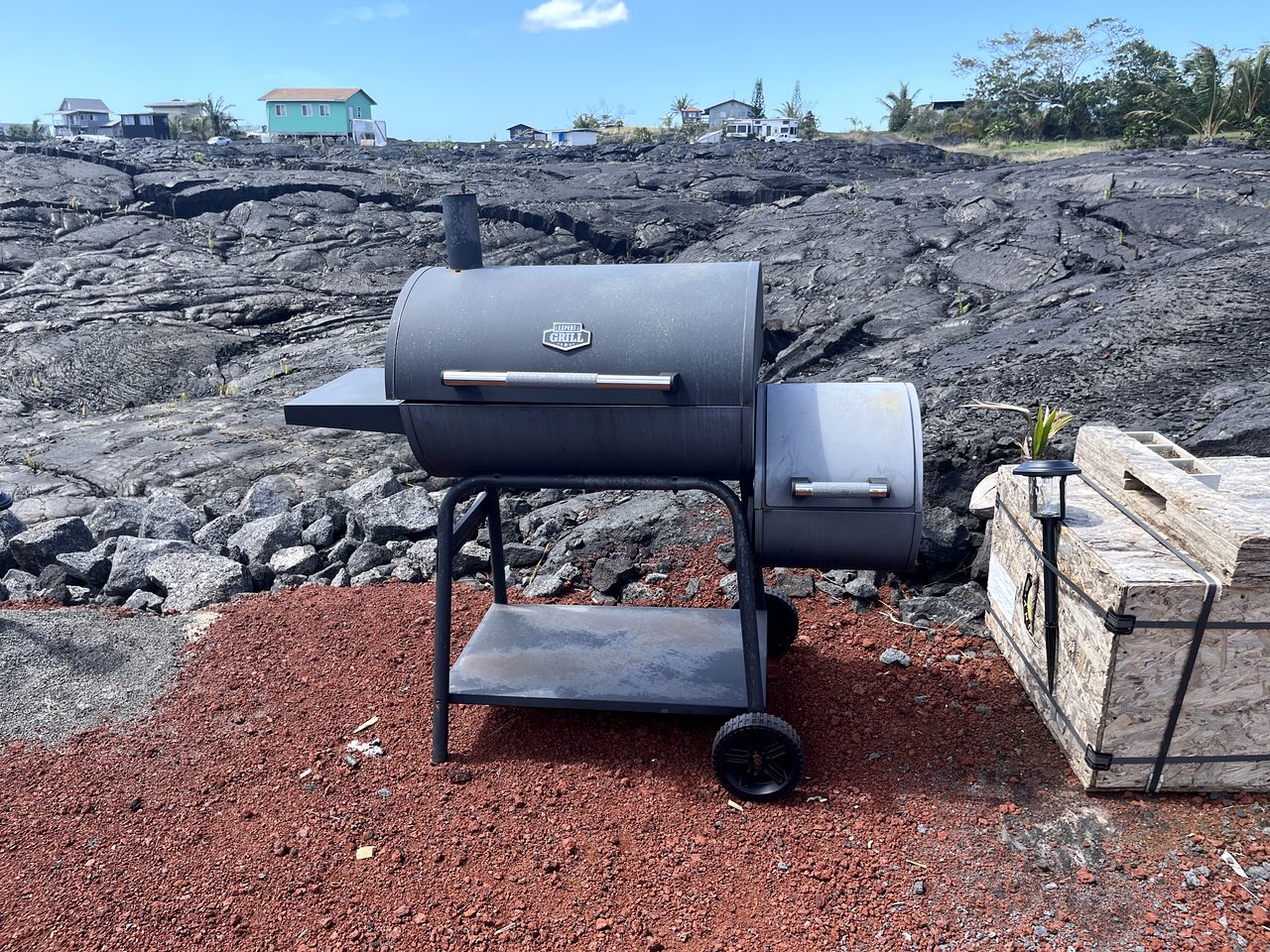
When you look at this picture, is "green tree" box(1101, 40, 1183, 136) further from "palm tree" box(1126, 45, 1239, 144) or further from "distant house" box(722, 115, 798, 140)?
"distant house" box(722, 115, 798, 140)

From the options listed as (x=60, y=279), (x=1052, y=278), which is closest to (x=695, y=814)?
(x=1052, y=278)

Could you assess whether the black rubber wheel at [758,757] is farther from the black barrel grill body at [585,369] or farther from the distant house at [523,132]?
the distant house at [523,132]

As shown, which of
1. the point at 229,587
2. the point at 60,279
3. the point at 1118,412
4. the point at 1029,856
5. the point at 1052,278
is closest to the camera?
the point at 1029,856

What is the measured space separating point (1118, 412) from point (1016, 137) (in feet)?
119

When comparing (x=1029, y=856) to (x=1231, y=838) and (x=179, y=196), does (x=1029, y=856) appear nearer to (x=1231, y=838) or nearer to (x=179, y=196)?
(x=1231, y=838)

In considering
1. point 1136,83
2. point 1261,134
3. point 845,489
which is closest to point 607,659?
point 845,489

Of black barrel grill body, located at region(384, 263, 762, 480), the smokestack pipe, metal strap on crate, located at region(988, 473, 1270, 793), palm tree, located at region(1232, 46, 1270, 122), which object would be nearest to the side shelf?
black barrel grill body, located at region(384, 263, 762, 480)

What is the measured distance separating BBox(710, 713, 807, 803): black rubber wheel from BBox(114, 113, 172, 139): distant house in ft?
198

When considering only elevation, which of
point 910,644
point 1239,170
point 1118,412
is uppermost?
point 1239,170

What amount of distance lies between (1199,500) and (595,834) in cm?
260

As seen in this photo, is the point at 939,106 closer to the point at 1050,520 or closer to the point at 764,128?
the point at 764,128

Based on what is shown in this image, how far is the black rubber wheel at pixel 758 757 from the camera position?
3357 mm

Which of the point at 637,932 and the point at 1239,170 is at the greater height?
the point at 1239,170

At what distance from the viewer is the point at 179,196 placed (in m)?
22.7
